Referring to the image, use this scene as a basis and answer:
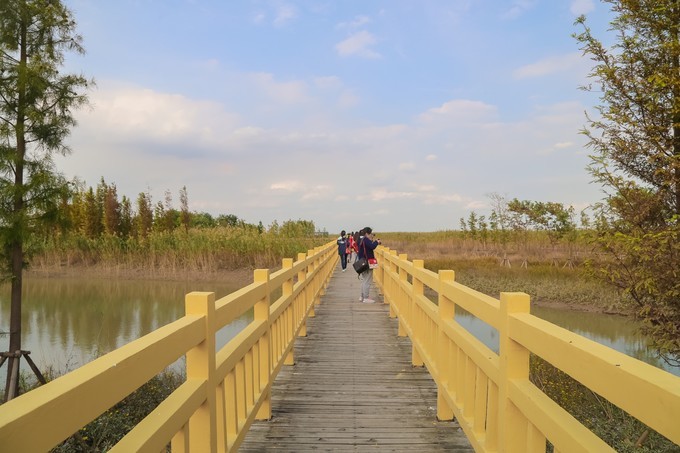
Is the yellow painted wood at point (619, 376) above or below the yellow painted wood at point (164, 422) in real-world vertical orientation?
above

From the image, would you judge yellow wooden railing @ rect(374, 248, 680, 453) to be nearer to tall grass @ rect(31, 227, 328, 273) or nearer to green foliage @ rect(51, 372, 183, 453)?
green foliage @ rect(51, 372, 183, 453)

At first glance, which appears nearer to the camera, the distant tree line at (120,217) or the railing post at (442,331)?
the railing post at (442,331)

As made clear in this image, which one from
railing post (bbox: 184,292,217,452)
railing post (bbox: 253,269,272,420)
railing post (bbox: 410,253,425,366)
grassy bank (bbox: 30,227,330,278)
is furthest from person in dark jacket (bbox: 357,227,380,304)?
grassy bank (bbox: 30,227,330,278)

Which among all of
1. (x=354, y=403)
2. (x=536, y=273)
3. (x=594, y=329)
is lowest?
(x=594, y=329)

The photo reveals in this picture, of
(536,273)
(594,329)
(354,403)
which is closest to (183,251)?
(536,273)

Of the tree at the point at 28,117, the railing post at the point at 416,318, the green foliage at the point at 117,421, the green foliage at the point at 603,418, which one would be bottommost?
the green foliage at the point at 603,418

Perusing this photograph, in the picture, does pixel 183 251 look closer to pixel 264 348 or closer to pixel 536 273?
pixel 536 273

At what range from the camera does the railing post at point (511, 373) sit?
241 cm

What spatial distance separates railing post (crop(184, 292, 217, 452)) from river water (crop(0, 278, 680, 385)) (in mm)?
6473

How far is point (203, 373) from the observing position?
242 cm

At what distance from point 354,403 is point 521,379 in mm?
2634

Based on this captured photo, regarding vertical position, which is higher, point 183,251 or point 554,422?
point 183,251

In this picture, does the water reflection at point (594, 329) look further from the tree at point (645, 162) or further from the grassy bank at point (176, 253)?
the grassy bank at point (176, 253)

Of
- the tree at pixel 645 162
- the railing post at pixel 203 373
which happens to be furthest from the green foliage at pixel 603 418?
the railing post at pixel 203 373
